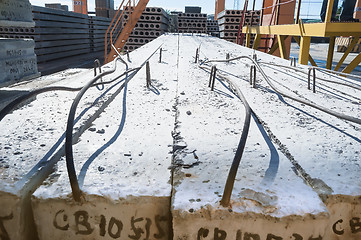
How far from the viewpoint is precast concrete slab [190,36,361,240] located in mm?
896

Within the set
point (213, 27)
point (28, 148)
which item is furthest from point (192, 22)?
point (28, 148)

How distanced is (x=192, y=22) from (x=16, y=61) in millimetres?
13719

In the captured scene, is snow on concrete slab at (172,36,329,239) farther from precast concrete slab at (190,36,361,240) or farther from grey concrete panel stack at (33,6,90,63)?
grey concrete panel stack at (33,6,90,63)

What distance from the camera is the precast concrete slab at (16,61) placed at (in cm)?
244

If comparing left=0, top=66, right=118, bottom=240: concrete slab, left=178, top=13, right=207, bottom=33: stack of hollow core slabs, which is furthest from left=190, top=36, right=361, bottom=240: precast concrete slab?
left=178, top=13, right=207, bottom=33: stack of hollow core slabs

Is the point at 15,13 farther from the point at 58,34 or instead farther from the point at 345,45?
the point at 345,45

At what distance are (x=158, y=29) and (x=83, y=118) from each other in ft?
33.4

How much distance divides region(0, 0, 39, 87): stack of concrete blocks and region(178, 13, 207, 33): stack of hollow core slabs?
13.0 meters

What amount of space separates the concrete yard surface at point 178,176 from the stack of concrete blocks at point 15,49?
3.90ft

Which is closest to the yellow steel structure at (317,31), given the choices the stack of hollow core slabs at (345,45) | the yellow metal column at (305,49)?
the yellow metal column at (305,49)

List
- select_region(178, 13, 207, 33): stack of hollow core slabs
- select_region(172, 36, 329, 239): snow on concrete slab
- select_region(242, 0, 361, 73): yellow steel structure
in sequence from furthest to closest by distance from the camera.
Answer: select_region(178, 13, 207, 33): stack of hollow core slabs, select_region(242, 0, 361, 73): yellow steel structure, select_region(172, 36, 329, 239): snow on concrete slab

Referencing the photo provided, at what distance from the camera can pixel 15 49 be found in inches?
104

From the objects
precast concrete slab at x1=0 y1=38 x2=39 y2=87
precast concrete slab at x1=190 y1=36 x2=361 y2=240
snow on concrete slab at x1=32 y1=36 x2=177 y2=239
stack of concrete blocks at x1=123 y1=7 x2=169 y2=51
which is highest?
stack of concrete blocks at x1=123 y1=7 x2=169 y2=51

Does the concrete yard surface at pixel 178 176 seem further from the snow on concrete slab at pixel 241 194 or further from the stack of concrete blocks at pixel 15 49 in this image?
the stack of concrete blocks at pixel 15 49
